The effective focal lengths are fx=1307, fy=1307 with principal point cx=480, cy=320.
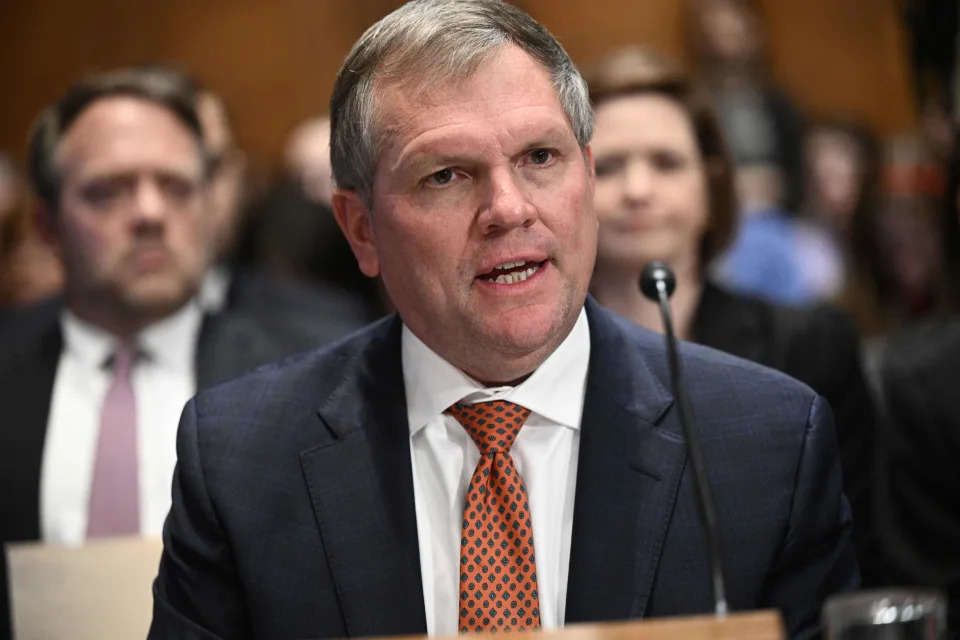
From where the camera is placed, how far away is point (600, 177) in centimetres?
332

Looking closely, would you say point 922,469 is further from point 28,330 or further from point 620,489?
point 28,330

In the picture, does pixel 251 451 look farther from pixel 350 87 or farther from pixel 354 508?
pixel 350 87

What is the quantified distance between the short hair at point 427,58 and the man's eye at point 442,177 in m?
0.11

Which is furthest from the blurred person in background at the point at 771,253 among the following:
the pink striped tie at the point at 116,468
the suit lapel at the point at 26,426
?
the suit lapel at the point at 26,426

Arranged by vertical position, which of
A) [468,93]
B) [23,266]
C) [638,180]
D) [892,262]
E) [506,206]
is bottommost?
[506,206]

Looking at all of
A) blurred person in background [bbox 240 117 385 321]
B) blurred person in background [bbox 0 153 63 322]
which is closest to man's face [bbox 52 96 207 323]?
blurred person in background [bbox 240 117 385 321]

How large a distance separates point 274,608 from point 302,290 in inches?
76.2

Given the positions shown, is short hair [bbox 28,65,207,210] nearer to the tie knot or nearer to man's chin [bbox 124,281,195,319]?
man's chin [bbox 124,281,195,319]

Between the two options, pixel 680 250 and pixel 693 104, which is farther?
pixel 693 104

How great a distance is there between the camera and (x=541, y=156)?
197 centimetres

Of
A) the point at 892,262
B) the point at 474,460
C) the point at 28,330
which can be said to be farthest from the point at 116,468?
the point at 892,262

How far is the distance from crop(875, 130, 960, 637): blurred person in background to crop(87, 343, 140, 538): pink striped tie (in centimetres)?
181

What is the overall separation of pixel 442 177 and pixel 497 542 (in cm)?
55

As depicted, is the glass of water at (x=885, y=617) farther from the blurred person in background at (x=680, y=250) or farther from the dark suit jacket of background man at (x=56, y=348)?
the dark suit jacket of background man at (x=56, y=348)
